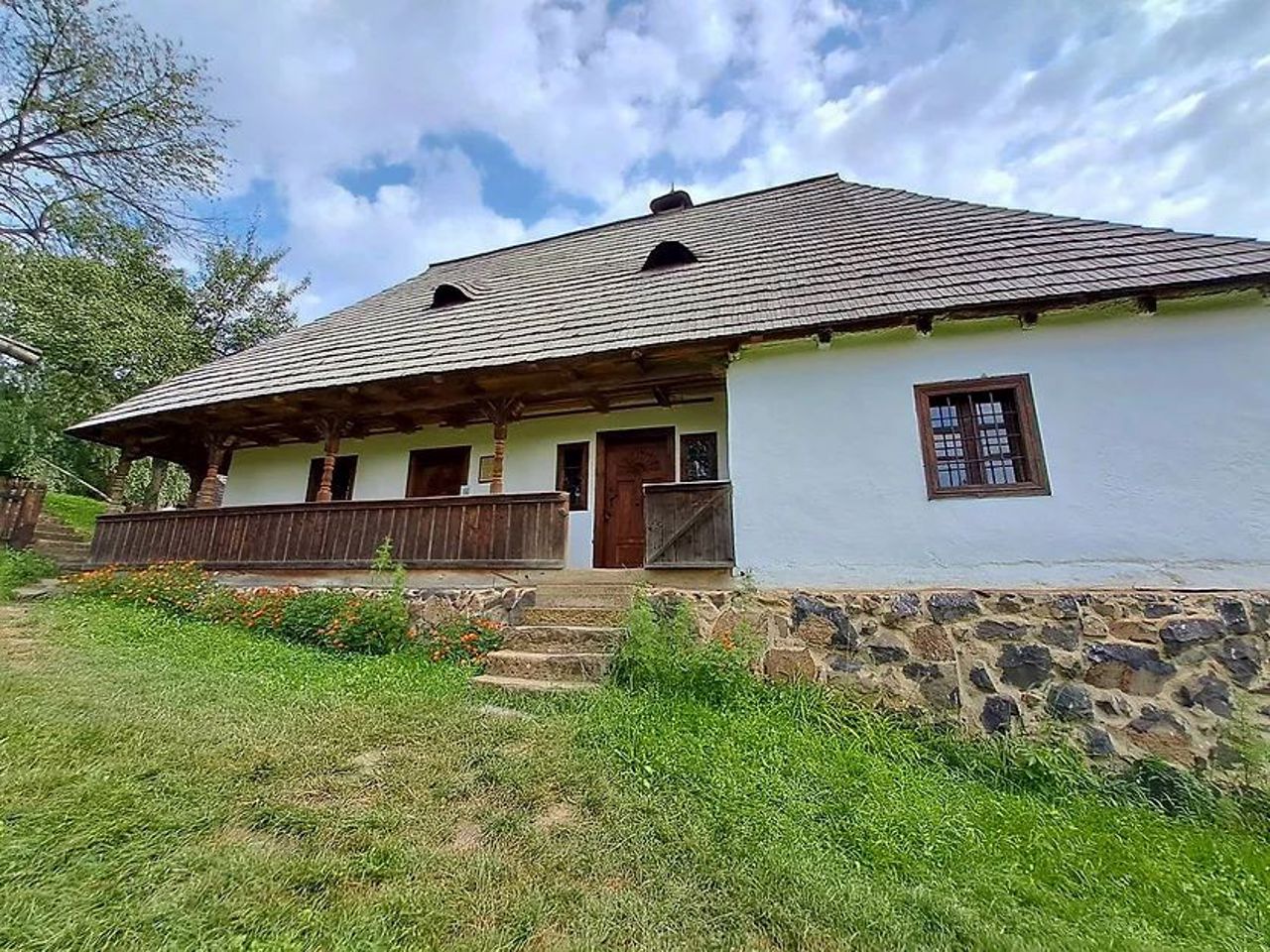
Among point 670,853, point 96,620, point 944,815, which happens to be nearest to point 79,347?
point 96,620

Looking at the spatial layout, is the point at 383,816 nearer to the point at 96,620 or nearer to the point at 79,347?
the point at 96,620

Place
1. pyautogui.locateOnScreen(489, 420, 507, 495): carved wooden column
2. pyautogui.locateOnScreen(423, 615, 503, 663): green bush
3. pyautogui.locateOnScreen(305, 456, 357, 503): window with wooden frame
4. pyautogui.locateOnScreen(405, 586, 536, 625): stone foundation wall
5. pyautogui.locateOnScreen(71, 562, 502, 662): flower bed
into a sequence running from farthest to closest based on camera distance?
pyautogui.locateOnScreen(305, 456, 357, 503): window with wooden frame → pyautogui.locateOnScreen(489, 420, 507, 495): carved wooden column → pyautogui.locateOnScreen(405, 586, 536, 625): stone foundation wall → pyautogui.locateOnScreen(71, 562, 502, 662): flower bed → pyautogui.locateOnScreen(423, 615, 503, 663): green bush

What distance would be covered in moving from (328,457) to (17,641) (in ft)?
11.8

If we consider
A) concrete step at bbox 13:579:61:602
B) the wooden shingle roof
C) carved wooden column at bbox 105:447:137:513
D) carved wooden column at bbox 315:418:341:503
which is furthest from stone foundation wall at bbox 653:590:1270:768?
carved wooden column at bbox 105:447:137:513

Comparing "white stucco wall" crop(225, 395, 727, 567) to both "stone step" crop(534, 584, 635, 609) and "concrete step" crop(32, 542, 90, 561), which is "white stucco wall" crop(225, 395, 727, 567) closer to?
"stone step" crop(534, 584, 635, 609)

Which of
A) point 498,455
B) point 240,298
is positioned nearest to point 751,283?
point 498,455

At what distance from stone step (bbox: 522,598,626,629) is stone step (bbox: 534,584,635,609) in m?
0.09

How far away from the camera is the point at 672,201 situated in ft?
42.5

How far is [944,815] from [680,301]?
19.2 feet

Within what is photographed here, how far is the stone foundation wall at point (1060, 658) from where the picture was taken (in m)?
4.19

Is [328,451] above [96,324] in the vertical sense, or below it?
below

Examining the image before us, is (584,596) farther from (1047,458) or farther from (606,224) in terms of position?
(606,224)

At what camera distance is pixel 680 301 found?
710 cm

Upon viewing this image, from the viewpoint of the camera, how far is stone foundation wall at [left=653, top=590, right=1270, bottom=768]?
13.7 ft
